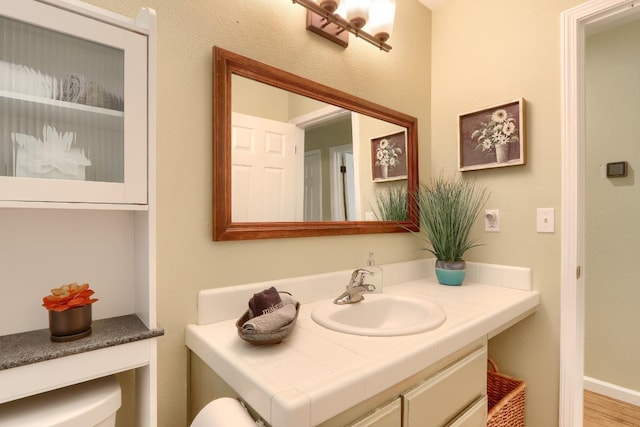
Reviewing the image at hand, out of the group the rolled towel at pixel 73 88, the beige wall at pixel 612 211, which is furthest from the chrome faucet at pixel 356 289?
the beige wall at pixel 612 211

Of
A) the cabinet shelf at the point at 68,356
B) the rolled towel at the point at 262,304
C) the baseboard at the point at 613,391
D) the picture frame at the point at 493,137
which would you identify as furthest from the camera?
the baseboard at the point at 613,391

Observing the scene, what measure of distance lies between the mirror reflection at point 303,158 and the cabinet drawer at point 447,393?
730 millimetres

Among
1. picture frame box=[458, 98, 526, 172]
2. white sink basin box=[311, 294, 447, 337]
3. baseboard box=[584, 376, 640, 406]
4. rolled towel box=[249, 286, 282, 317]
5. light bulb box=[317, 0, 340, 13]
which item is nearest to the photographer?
rolled towel box=[249, 286, 282, 317]

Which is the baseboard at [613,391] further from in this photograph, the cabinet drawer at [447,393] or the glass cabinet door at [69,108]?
the glass cabinet door at [69,108]

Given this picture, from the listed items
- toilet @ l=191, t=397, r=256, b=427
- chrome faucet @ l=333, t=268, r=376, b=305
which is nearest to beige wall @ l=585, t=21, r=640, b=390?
chrome faucet @ l=333, t=268, r=376, b=305

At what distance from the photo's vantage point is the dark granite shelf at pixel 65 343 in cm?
68

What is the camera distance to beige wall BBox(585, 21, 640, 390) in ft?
6.57

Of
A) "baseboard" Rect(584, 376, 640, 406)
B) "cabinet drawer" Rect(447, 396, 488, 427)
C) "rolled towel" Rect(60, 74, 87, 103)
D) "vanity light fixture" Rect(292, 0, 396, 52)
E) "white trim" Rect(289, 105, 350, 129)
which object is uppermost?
"vanity light fixture" Rect(292, 0, 396, 52)

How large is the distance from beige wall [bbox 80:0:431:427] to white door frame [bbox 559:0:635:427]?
1.09 metres

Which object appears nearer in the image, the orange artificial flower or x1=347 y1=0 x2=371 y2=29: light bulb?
the orange artificial flower

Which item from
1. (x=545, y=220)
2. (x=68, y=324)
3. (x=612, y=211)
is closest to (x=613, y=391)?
(x=612, y=211)

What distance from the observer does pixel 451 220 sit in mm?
1674

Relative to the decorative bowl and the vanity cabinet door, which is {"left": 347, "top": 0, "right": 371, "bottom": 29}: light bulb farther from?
the vanity cabinet door

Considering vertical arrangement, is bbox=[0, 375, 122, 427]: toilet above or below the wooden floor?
above
